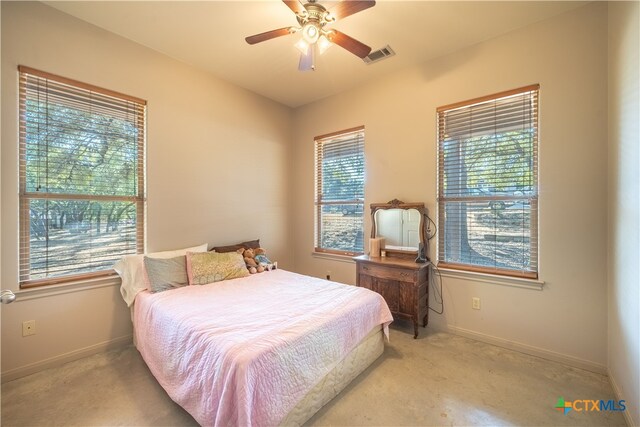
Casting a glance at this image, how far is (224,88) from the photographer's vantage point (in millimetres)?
3391

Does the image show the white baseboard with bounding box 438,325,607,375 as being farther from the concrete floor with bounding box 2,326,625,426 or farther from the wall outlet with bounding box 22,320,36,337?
the wall outlet with bounding box 22,320,36,337

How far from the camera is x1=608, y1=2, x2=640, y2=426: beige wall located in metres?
1.60

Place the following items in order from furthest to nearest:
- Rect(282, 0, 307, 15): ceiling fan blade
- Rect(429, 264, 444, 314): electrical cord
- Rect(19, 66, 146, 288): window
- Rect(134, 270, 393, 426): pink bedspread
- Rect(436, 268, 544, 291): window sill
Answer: Rect(429, 264, 444, 314): electrical cord
Rect(436, 268, 544, 291): window sill
Rect(19, 66, 146, 288): window
Rect(282, 0, 307, 15): ceiling fan blade
Rect(134, 270, 393, 426): pink bedspread

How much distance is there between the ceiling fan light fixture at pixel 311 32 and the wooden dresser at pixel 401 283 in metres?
2.19

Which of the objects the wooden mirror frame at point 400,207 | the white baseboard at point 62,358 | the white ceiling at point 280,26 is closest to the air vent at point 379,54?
the white ceiling at point 280,26

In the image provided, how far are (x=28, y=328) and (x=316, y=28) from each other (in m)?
3.24

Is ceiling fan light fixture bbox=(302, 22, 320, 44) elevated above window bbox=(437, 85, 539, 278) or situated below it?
above

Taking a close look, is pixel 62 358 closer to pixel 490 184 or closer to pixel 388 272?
pixel 388 272

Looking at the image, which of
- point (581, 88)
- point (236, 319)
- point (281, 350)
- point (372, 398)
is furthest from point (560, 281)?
point (236, 319)

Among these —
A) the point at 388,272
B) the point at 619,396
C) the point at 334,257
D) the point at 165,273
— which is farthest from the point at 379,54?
the point at 619,396

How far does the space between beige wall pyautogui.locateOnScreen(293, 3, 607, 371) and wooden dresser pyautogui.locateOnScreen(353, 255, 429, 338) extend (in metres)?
0.27

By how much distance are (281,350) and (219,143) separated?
2707 mm

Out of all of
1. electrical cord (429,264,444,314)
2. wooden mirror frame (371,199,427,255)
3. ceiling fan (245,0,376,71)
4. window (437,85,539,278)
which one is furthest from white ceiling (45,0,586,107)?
electrical cord (429,264,444,314)

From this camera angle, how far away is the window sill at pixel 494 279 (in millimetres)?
2414
